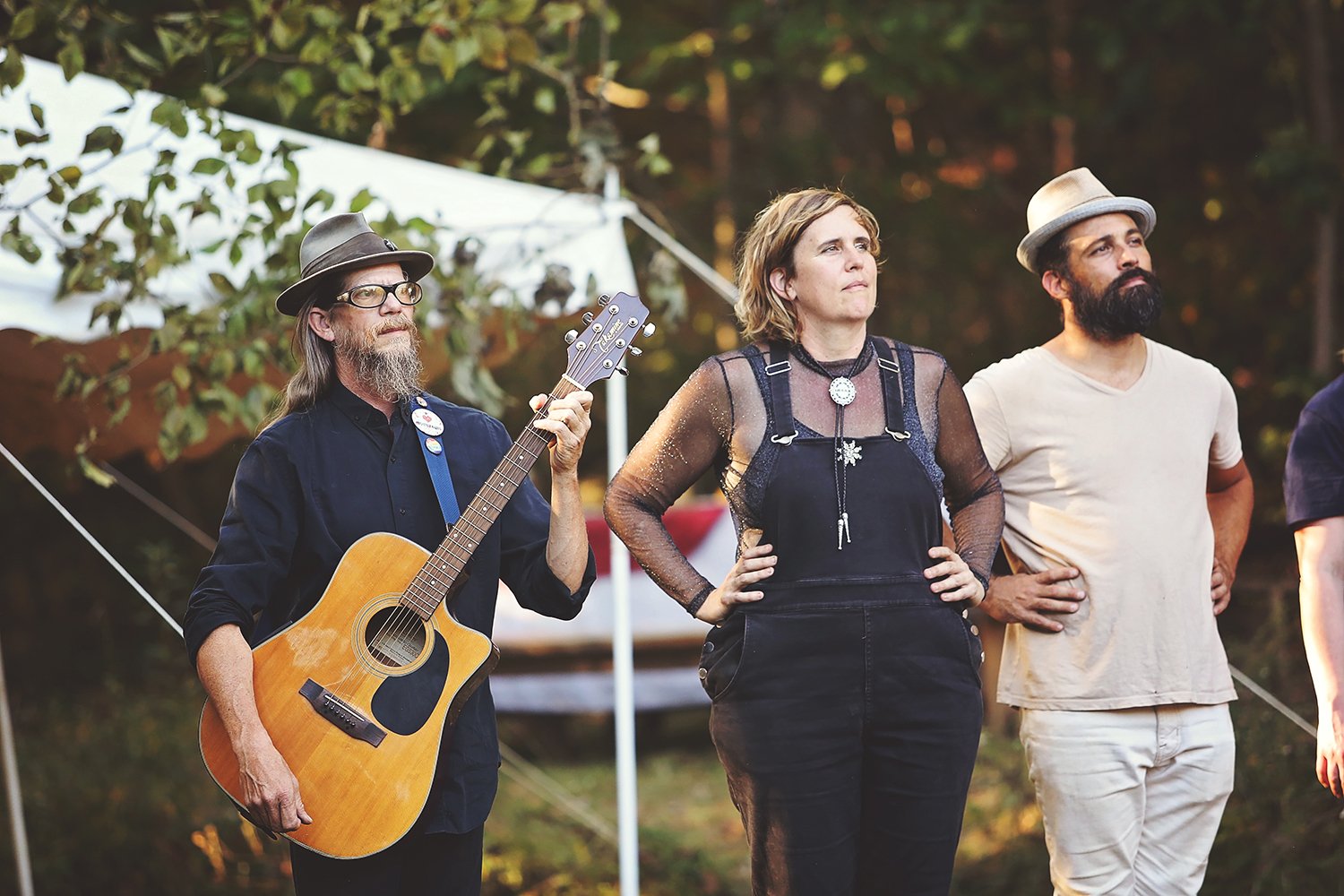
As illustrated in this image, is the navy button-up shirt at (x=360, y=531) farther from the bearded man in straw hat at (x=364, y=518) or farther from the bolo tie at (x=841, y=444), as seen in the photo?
the bolo tie at (x=841, y=444)

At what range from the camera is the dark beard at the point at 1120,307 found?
349cm

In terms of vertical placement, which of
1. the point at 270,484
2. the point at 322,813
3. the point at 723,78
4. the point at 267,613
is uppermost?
the point at 723,78

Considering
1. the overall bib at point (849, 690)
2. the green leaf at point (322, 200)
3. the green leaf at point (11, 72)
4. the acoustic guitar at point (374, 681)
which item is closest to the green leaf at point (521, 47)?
the green leaf at point (322, 200)

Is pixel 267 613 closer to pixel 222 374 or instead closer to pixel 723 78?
pixel 222 374

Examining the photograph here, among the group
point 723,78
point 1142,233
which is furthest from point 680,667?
point 1142,233

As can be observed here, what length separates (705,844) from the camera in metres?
7.57

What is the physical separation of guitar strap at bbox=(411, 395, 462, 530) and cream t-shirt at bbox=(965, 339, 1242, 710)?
1.33m

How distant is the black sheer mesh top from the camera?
301 cm

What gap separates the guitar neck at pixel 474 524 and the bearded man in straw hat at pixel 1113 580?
1.17 meters

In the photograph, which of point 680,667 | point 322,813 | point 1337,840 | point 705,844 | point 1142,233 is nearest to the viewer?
point 322,813

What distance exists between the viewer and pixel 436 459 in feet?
10.4

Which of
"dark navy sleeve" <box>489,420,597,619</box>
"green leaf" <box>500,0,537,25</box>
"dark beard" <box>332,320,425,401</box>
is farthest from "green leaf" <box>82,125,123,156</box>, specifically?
"dark navy sleeve" <box>489,420,597,619</box>

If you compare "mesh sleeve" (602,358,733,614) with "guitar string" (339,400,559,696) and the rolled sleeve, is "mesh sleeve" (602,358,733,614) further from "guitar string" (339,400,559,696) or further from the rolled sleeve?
the rolled sleeve

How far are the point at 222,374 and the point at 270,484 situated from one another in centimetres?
176
